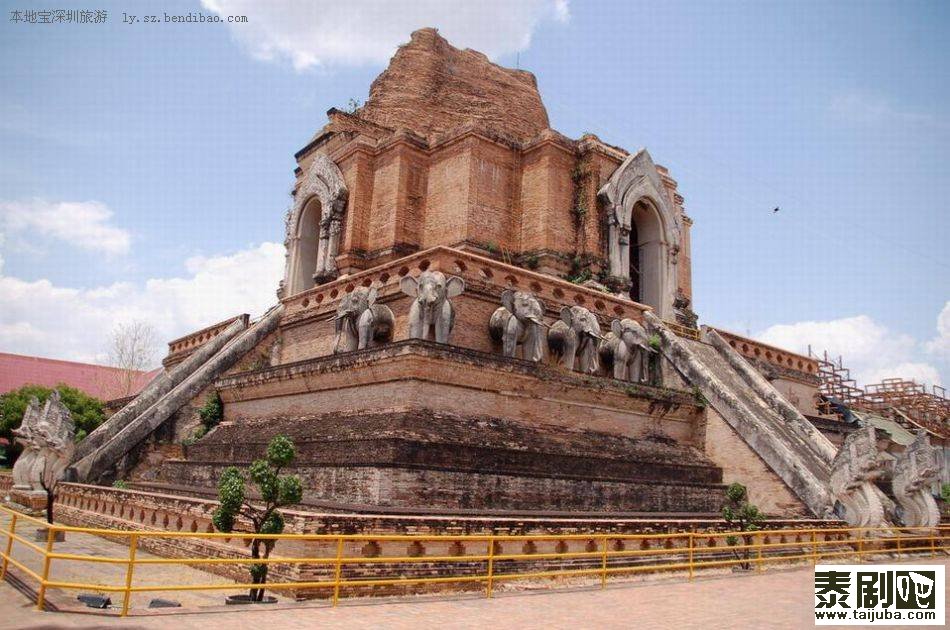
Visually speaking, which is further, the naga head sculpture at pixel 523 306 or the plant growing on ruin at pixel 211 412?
the plant growing on ruin at pixel 211 412

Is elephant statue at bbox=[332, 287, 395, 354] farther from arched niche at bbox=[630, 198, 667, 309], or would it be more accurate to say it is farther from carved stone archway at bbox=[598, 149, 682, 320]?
arched niche at bbox=[630, 198, 667, 309]

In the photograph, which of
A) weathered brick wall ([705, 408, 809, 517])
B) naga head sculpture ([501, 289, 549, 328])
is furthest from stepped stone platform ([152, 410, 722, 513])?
naga head sculpture ([501, 289, 549, 328])

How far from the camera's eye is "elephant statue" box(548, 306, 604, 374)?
51.8 feet

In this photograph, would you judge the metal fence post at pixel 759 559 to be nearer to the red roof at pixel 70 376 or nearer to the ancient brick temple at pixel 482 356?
the ancient brick temple at pixel 482 356

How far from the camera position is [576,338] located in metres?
16.0

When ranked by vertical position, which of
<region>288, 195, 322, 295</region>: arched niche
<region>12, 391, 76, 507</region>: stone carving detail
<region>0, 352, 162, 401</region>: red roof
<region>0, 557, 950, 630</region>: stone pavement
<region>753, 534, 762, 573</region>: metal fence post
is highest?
<region>288, 195, 322, 295</region>: arched niche

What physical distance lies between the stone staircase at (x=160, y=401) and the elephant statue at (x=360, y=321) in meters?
3.83

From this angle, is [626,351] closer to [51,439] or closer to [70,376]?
[51,439]

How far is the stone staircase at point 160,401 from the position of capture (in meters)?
15.8

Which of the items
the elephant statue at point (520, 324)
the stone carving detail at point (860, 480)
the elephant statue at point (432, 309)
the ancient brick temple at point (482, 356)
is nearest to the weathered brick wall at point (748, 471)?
the ancient brick temple at point (482, 356)

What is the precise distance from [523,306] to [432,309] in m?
2.11

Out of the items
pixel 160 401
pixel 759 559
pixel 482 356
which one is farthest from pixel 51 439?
pixel 759 559

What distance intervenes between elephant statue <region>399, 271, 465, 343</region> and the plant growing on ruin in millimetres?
5706

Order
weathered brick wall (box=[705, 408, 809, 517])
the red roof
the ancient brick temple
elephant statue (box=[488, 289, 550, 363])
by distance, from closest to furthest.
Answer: the ancient brick temple < weathered brick wall (box=[705, 408, 809, 517]) < elephant statue (box=[488, 289, 550, 363]) < the red roof
